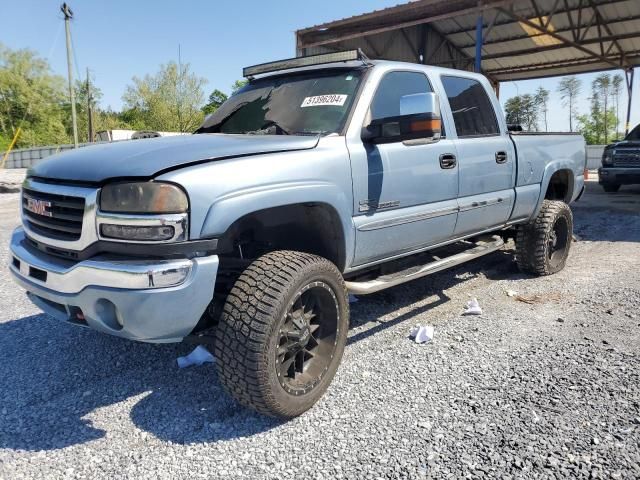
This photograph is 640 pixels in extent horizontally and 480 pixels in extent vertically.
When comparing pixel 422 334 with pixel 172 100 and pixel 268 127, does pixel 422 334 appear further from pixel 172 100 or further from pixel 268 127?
pixel 172 100

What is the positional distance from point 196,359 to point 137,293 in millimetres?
1257

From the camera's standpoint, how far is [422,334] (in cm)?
362

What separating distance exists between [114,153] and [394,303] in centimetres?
273

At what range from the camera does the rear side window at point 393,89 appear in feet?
11.0

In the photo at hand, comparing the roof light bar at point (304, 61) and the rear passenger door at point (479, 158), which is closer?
the roof light bar at point (304, 61)

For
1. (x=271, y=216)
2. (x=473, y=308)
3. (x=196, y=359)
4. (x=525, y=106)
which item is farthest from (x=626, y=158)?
(x=525, y=106)

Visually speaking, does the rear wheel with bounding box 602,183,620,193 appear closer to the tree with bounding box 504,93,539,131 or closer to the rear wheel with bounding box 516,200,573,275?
the rear wheel with bounding box 516,200,573,275

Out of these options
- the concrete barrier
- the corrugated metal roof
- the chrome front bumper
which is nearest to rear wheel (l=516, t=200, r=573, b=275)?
the chrome front bumper

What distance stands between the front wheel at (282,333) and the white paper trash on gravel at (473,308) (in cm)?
165

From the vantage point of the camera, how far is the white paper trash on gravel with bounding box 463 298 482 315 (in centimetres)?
416

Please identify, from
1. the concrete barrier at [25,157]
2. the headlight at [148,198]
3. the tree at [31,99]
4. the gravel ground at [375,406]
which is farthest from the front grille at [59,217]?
the tree at [31,99]

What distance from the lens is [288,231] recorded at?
3145 mm

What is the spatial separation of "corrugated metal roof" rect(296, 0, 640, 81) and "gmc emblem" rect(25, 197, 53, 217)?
43.0 ft

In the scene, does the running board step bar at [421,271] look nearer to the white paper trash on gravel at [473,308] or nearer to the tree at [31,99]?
the white paper trash on gravel at [473,308]
